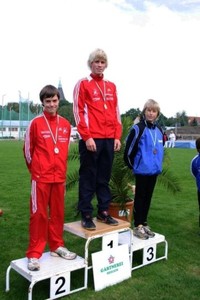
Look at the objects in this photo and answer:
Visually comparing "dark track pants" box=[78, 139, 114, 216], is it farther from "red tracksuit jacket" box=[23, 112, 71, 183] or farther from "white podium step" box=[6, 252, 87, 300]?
"white podium step" box=[6, 252, 87, 300]

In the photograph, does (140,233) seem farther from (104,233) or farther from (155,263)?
(104,233)

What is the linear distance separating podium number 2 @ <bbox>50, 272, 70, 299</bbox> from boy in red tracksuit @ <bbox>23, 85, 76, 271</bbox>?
0.23 metres

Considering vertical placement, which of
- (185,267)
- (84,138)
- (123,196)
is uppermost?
(84,138)

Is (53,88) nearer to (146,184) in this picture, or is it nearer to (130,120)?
(146,184)

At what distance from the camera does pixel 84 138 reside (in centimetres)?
401

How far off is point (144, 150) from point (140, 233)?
3.58 feet

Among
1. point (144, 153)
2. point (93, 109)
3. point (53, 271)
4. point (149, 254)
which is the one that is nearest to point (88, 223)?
point (53, 271)

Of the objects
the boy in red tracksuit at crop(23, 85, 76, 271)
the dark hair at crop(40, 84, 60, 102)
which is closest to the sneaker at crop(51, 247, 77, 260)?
the boy in red tracksuit at crop(23, 85, 76, 271)

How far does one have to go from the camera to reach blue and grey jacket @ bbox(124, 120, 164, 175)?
4566 millimetres

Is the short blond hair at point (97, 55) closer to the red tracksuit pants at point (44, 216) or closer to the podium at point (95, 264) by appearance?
the red tracksuit pants at point (44, 216)

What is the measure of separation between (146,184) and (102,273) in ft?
4.42

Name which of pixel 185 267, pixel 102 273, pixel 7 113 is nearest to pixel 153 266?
pixel 185 267

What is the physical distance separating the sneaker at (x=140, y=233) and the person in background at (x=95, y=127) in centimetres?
53

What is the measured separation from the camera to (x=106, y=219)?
173 inches
